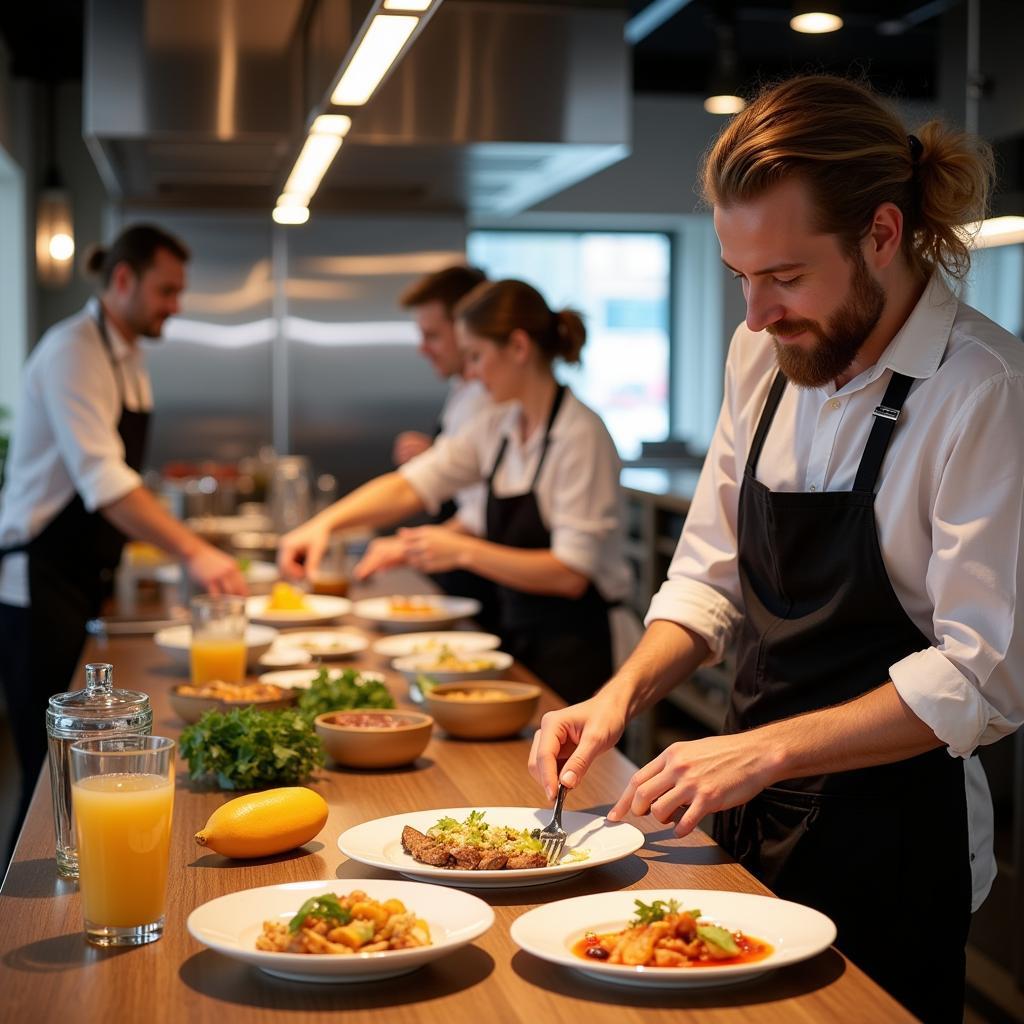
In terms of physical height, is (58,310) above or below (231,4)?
below

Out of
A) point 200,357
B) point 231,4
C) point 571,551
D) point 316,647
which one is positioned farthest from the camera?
point 200,357

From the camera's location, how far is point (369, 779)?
2018 millimetres

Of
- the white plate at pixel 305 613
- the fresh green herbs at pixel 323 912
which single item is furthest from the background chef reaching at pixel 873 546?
the white plate at pixel 305 613

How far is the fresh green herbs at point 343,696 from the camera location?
7.34 feet

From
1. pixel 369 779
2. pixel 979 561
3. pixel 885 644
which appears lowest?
pixel 369 779

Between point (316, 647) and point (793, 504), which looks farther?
point (316, 647)

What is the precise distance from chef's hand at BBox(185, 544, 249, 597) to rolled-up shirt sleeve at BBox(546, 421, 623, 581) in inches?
30.0

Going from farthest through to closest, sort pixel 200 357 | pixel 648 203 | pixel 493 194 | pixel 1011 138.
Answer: pixel 648 203, pixel 200 357, pixel 493 194, pixel 1011 138

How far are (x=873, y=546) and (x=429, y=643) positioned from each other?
1.31 meters

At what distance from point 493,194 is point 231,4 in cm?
208

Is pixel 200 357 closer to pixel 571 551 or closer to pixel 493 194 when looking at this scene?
pixel 493 194

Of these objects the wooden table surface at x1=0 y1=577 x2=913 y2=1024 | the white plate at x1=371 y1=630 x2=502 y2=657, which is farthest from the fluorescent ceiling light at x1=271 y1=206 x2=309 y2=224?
the wooden table surface at x1=0 y1=577 x2=913 y2=1024

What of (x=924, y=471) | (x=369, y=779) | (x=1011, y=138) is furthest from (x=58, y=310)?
(x=924, y=471)

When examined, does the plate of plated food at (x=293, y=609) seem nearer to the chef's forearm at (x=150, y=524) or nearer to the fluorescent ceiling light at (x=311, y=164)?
the chef's forearm at (x=150, y=524)
